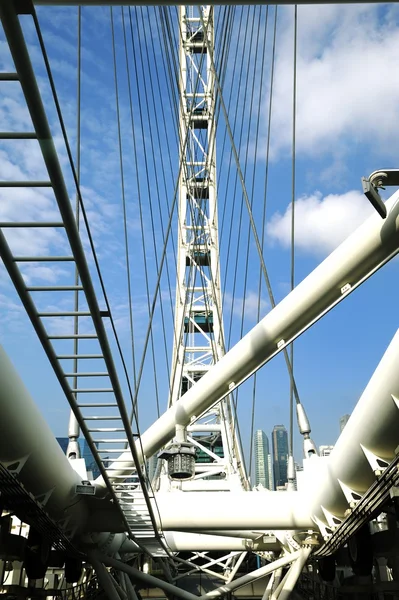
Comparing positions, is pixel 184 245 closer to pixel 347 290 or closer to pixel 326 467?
pixel 326 467

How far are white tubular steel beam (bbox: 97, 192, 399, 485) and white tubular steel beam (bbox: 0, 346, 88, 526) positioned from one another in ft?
4.54

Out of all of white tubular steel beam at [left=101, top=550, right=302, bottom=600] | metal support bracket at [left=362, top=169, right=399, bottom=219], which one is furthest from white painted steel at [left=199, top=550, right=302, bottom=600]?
metal support bracket at [left=362, top=169, right=399, bottom=219]

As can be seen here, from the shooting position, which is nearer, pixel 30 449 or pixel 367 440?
pixel 367 440

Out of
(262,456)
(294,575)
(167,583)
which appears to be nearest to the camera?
(294,575)

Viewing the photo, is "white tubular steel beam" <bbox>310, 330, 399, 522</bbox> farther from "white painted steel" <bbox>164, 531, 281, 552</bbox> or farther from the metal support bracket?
"white painted steel" <bbox>164, 531, 281, 552</bbox>

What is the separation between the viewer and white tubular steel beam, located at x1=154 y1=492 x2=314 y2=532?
10.3 meters

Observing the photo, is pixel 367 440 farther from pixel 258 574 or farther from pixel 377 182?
pixel 258 574

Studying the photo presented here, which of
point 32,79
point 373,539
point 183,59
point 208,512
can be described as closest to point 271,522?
point 208,512

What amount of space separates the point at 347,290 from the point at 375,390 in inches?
41.5

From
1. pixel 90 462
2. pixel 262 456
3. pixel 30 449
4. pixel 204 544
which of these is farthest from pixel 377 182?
pixel 262 456

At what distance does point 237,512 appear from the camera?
10.3 m

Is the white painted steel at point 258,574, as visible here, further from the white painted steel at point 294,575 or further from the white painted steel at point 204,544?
the white painted steel at point 204,544

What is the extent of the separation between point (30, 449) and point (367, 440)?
3.94 metres

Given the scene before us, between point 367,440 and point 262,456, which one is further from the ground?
point 262,456
